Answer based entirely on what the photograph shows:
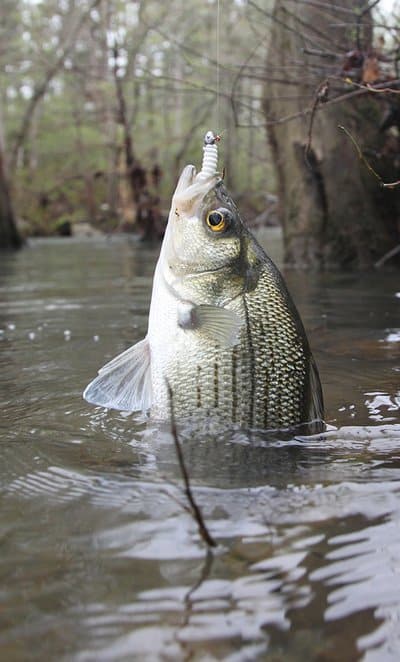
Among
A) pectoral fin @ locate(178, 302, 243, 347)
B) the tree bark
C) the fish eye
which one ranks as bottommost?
the tree bark

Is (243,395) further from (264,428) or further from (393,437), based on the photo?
(393,437)

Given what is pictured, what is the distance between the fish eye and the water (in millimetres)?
914

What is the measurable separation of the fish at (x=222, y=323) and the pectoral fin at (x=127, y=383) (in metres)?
0.18

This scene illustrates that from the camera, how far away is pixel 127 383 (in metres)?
3.68

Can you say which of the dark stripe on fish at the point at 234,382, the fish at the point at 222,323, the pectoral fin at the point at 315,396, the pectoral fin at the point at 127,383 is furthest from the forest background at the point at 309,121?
the pectoral fin at the point at 127,383

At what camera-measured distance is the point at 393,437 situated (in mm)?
3695

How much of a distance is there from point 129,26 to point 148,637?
37671 millimetres

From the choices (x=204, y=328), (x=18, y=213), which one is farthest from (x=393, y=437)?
(x=18, y=213)

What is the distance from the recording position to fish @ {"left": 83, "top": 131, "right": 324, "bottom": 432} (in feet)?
11.2

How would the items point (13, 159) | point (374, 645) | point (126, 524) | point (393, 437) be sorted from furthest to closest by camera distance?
point (13, 159)
point (393, 437)
point (126, 524)
point (374, 645)

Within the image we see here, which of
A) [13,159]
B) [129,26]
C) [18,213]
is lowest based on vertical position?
[18,213]

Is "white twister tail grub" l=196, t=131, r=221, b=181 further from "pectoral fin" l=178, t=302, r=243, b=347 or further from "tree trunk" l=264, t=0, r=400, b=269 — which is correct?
"tree trunk" l=264, t=0, r=400, b=269

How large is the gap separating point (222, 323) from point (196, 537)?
1091 mm

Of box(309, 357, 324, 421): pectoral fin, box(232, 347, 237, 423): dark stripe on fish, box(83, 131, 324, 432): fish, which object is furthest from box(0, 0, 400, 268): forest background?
box(232, 347, 237, 423): dark stripe on fish
